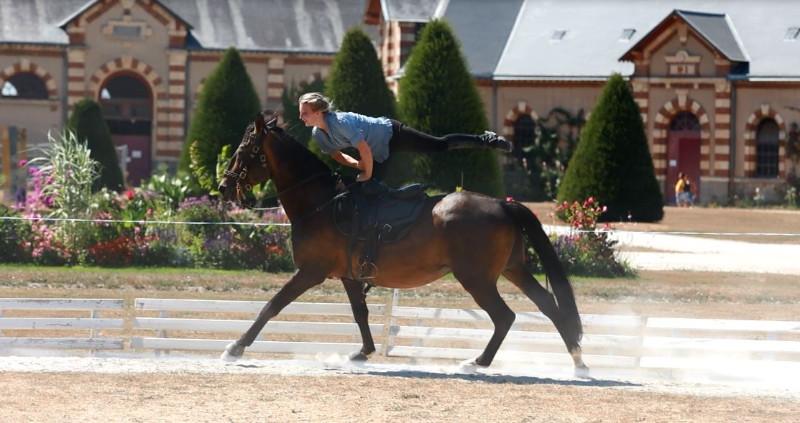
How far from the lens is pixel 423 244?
12.5 metres

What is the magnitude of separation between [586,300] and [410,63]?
40.2 feet

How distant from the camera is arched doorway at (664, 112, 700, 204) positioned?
45188mm

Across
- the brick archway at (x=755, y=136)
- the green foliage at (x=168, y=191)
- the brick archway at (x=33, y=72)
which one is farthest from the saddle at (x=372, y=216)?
the brick archway at (x=33, y=72)

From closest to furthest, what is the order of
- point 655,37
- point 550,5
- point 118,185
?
1. point 118,185
2. point 655,37
3. point 550,5

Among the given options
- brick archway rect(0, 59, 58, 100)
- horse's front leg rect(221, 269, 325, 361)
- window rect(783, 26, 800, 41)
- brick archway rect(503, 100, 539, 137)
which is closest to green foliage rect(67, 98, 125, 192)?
brick archway rect(0, 59, 58, 100)

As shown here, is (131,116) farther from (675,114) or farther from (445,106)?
(445,106)

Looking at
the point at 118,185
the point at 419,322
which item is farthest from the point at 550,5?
the point at 419,322

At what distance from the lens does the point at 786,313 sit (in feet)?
62.6

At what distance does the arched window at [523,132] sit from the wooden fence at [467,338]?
33006 millimetres

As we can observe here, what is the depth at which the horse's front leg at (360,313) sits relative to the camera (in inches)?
515

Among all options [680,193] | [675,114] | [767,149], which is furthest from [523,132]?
[767,149]

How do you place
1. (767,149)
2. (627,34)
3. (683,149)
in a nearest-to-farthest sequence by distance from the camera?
(767,149) → (683,149) → (627,34)

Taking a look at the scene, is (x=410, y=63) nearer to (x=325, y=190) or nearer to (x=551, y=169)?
(x=551, y=169)

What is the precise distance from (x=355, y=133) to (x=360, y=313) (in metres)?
1.61
